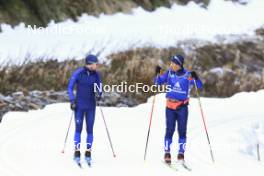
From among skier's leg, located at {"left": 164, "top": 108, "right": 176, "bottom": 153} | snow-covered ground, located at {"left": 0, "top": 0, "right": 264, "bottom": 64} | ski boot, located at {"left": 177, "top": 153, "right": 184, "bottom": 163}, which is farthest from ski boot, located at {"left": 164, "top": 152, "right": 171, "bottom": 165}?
snow-covered ground, located at {"left": 0, "top": 0, "right": 264, "bottom": 64}

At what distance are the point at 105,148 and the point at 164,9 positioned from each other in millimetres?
14838

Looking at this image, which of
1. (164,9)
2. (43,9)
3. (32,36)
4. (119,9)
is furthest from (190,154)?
(164,9)

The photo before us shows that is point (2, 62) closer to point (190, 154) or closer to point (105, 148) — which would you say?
point (105, 148)

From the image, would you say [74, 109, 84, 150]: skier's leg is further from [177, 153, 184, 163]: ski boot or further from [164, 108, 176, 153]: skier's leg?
[177, 153, 184, 163]: ski boot

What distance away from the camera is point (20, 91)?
54.0ft

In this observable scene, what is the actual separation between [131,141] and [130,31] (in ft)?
33.4

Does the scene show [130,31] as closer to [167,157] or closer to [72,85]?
[167,157]

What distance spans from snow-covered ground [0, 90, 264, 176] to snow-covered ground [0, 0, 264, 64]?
291 cm

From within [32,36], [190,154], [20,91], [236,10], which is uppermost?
[236,10]

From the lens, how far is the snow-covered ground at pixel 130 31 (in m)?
19.4

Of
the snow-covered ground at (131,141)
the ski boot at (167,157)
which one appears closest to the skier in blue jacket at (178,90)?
the ski boot at (167,157)

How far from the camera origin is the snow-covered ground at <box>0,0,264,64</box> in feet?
63.5

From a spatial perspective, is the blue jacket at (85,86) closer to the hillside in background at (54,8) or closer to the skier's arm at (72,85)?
the skier's arm at (72,85)

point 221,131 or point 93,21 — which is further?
point 93,21
